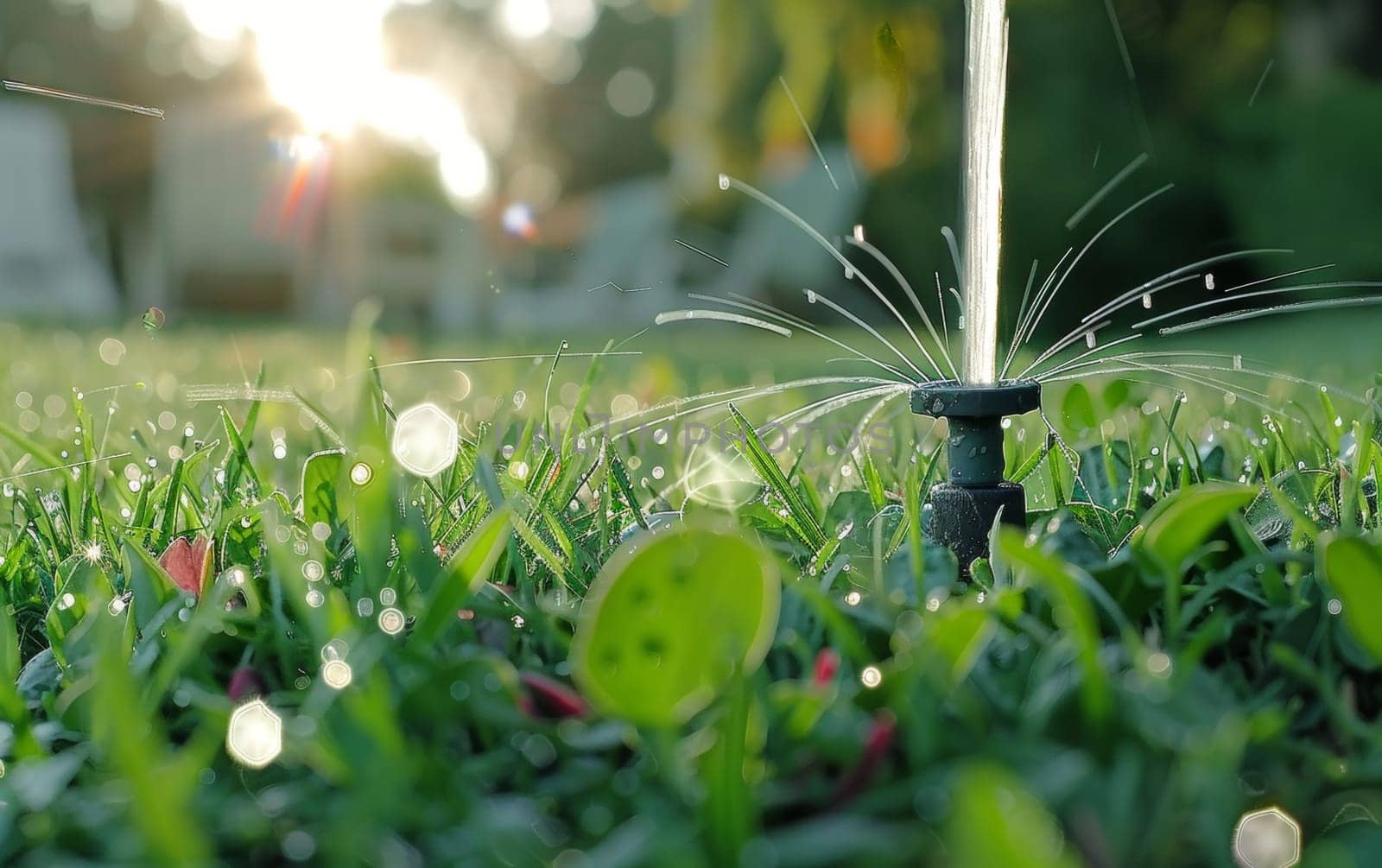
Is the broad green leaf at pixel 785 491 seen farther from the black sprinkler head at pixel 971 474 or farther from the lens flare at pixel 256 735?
the lens flare at pixel 256 735

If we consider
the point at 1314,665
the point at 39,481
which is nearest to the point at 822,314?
the point at 39,481

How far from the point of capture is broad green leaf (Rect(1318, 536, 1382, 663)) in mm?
630

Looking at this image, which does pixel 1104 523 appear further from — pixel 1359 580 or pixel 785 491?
pixel 1359 580

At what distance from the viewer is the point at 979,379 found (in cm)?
106

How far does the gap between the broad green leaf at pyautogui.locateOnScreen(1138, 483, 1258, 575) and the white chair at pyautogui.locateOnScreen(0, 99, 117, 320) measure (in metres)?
16.7

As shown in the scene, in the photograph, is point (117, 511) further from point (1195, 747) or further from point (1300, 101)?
point (1300, 101)

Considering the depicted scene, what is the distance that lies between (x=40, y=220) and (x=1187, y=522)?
70.1ft

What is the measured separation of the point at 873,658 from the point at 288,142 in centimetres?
80

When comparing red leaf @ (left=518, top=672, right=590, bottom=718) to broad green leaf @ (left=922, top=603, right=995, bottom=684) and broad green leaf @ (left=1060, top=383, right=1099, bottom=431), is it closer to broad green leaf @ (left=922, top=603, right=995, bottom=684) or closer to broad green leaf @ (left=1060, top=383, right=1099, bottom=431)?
broad green leaf @ (left=922, top=603, right=995, bottom=684)

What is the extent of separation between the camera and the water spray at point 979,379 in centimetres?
92

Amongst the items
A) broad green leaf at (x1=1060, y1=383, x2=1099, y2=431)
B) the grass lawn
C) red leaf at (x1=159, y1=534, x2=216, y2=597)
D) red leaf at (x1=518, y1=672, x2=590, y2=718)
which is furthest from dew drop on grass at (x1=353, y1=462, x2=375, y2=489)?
broad green leaf at (x1=1060, y1=383, x2=1099, y2=431)

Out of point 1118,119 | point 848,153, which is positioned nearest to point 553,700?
point 1118,119

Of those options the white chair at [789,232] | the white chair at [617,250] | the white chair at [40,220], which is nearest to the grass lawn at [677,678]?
the white chair at [617,250]

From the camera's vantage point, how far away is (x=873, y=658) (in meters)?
0.76
